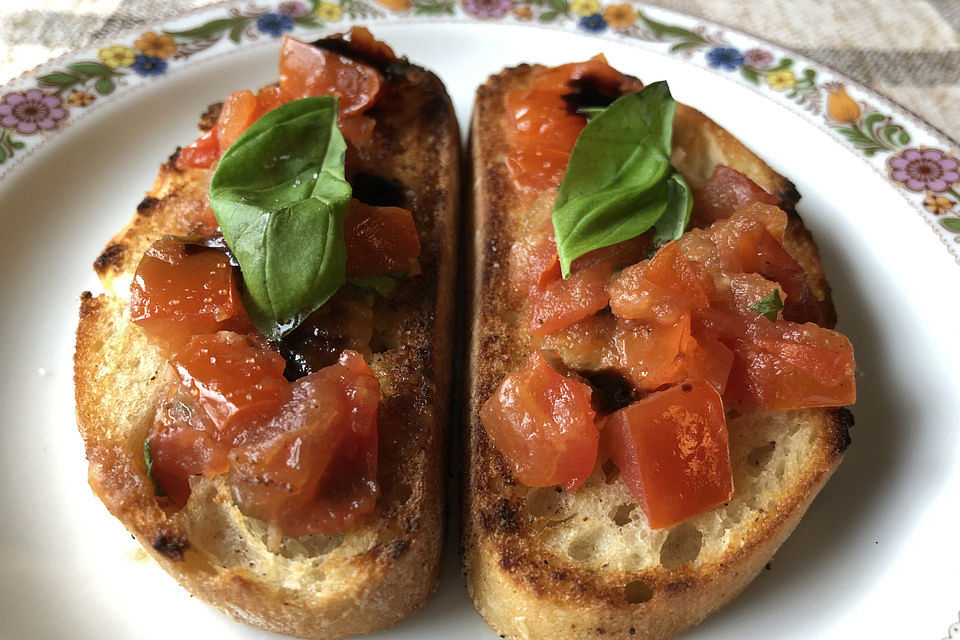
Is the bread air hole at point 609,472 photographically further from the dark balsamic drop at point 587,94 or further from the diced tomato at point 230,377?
the dark balsamic drop at point 587,94

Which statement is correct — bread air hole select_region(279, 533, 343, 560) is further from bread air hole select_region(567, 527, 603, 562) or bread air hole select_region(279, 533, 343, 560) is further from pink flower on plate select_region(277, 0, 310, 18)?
pink flower on plate select_region(277, 0, 310, 18)

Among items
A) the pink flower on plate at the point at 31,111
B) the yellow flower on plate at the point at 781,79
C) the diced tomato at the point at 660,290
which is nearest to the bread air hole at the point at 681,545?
the diced tomato at the point at 660,290

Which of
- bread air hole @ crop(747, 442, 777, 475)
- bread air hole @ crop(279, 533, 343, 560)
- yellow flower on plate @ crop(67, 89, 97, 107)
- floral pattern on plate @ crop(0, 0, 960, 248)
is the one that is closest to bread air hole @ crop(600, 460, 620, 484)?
bread air hole @ crop(747, 442, 777, 475)

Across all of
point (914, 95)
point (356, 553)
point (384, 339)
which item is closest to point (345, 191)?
point (384, 339)

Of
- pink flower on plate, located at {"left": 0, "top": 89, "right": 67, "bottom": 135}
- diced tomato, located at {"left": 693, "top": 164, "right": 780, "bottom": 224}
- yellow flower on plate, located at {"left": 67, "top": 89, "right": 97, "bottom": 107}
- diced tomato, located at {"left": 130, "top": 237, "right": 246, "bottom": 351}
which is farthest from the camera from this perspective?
yellow flower on plate, located at {"left": 67, "top": 89, "right": 97, "bottom": 107}

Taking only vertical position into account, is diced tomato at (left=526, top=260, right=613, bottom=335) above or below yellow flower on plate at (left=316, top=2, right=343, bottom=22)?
below

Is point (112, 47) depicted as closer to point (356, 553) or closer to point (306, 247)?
point (306, 247)
